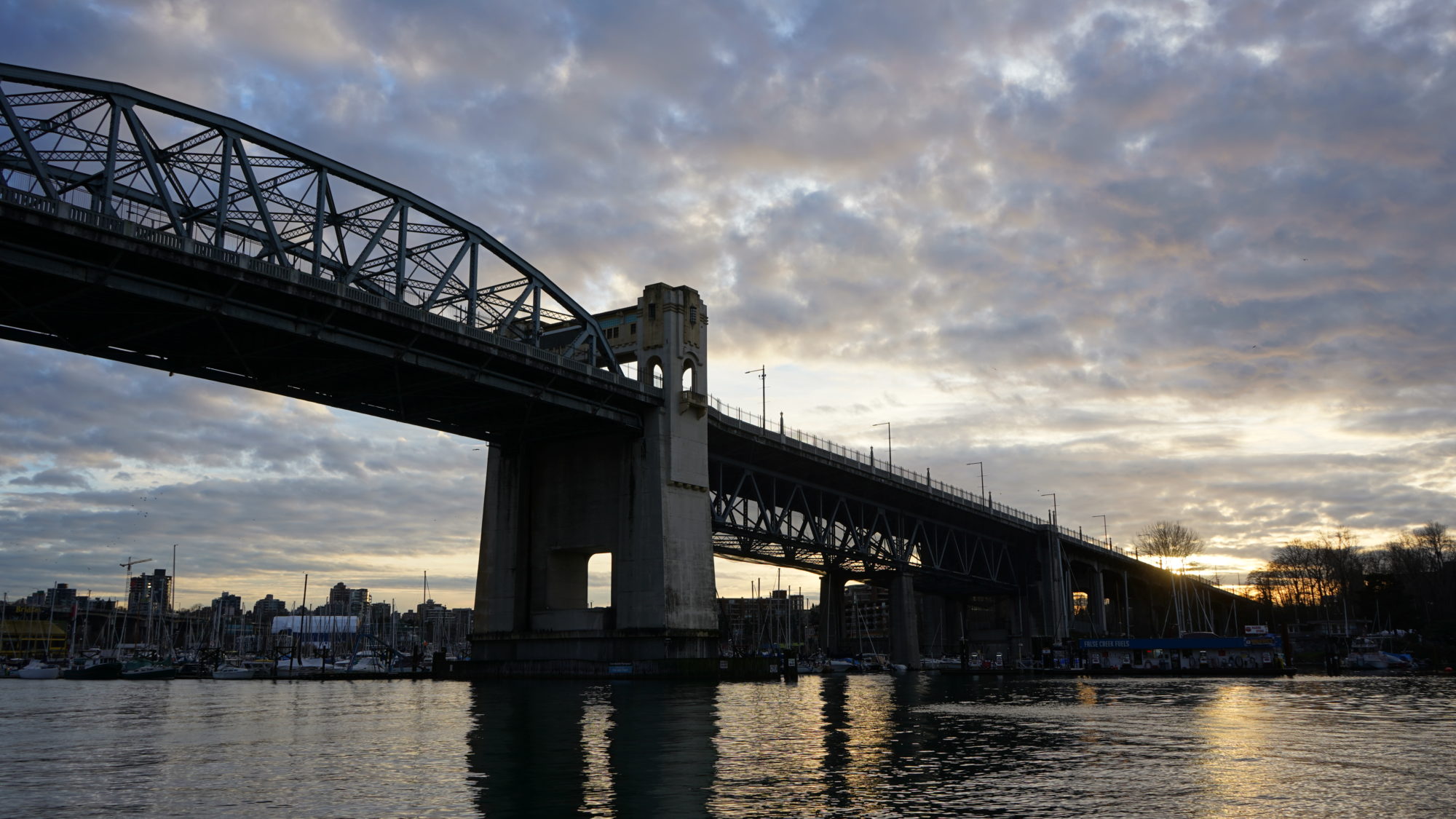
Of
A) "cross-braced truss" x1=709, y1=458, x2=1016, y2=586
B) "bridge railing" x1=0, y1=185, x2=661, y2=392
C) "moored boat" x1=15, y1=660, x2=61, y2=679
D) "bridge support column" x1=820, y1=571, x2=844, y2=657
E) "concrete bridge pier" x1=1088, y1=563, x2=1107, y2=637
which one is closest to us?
"bridge railing" x1=0, y1=185, x2=661, y2=392

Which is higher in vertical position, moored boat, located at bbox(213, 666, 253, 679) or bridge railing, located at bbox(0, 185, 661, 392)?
bridge railing, located at bbox(0, 185, 661, 392)

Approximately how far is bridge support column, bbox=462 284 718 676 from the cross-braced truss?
12.9m

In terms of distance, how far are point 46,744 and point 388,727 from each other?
1154cm

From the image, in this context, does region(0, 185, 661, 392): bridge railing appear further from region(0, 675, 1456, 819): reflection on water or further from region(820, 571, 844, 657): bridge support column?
region(820, 571, 844, 657): bridge support column

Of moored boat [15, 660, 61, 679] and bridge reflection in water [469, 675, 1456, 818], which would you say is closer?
bridge reflection in water [469, 675, 1456, 818]

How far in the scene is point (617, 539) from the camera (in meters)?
79.5

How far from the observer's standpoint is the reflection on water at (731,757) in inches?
855

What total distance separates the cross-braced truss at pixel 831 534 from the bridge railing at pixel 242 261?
1209 inches

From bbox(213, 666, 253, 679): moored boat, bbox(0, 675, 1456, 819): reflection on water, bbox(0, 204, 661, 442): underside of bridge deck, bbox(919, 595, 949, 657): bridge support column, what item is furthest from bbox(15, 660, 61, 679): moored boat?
bbox(919, 595, 949, 657): bridge support column

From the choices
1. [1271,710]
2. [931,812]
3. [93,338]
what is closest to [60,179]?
[93,338]

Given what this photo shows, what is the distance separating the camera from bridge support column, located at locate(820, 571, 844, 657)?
136000mm

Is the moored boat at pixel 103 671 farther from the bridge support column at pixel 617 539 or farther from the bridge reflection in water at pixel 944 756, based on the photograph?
the bridge reflection in water at pixel 944 756

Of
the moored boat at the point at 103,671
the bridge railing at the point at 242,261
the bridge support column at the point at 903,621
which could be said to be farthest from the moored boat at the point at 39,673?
the bridge support column at the point at 903,621

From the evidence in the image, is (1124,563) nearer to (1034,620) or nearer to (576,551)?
(1034,620)
